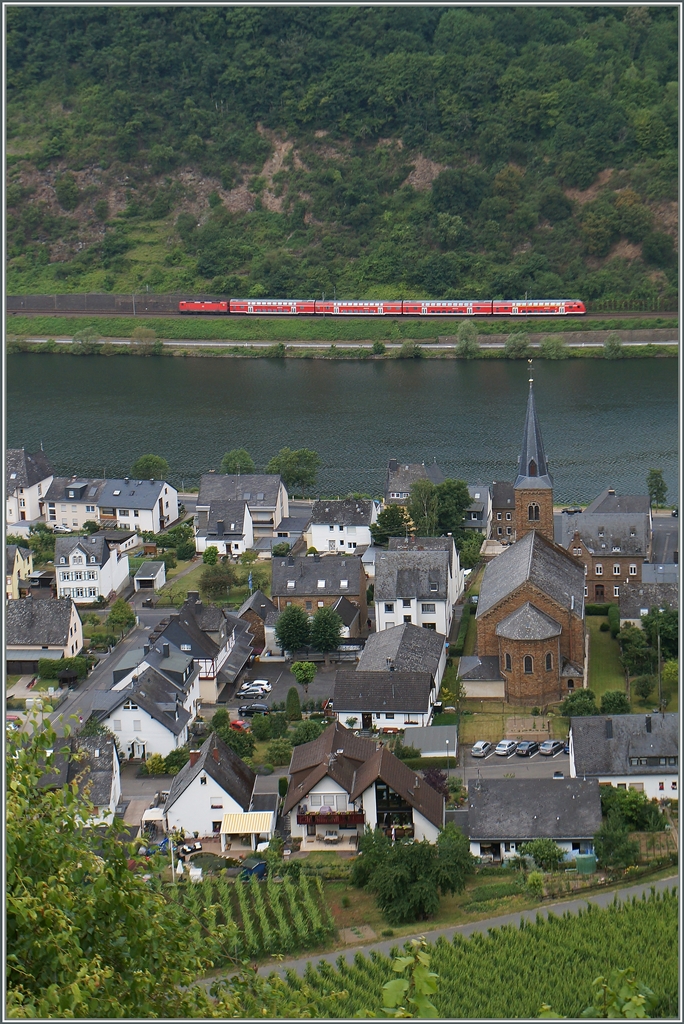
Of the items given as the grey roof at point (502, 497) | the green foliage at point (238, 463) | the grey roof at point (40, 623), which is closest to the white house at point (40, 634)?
the grey roof at point (40, 623)

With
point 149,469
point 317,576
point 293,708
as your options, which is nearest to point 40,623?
point 317,576

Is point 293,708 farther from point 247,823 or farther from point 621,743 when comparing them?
point 621,743

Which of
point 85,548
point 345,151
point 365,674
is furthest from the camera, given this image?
point 345,151

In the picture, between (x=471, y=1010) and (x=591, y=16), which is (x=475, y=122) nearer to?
(x=591, y=16)

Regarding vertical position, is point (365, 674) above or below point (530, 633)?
below

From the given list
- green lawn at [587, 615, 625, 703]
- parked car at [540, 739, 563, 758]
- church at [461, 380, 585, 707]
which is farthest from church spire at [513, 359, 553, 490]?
parked car at [540, 739, 563, 758]

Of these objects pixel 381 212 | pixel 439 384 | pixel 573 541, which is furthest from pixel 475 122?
Answer: pixel 573 541

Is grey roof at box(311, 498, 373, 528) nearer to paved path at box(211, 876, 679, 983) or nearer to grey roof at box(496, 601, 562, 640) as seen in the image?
grey roof at box(496, 601, 562, 640)
